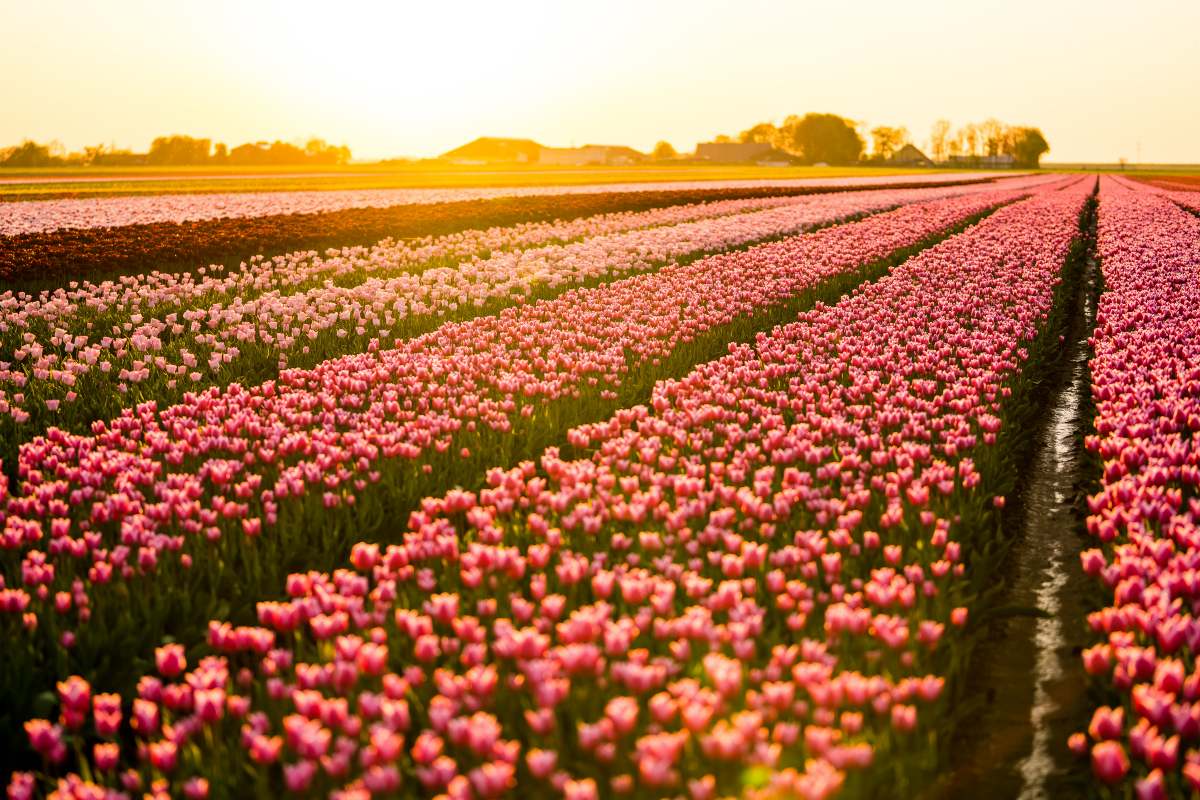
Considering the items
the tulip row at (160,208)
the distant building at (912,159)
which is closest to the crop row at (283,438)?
the tulip row at (160,208)

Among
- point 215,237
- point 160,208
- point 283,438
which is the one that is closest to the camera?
point 283,438

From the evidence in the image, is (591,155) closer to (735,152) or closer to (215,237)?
(735,152)

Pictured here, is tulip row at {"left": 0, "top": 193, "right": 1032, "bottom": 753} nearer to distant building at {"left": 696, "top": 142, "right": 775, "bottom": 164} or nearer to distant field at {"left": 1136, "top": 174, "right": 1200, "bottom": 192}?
distant field at {"left": 1136, "top": 174, "right": 1200, "bottom": 192}

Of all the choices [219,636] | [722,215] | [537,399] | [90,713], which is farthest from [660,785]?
[722,215]

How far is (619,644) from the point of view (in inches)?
141

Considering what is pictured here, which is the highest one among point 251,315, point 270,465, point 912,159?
point 912,159

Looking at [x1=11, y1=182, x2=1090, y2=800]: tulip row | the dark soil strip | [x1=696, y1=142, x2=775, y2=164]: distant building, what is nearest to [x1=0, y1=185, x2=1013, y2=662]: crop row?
[x1=11, y1=182, x2=1090, y2=800]: tulip row

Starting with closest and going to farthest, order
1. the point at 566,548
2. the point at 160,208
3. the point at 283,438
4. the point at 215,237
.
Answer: the point at 566,548 → the point at 283,438 → the point at 215,237 → the point at 160,208

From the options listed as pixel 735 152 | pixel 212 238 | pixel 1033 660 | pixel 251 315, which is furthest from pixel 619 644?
pixel 735 152

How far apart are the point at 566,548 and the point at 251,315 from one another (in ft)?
27.7

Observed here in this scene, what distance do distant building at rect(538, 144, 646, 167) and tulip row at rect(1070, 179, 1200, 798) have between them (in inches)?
6818

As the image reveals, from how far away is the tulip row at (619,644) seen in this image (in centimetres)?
317

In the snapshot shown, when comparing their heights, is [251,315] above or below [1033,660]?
above

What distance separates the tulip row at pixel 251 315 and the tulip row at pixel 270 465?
891 mm
